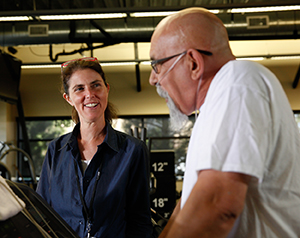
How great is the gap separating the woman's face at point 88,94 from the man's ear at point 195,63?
100cm

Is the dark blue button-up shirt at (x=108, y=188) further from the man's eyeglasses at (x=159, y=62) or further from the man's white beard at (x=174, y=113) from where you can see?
the man's eyeglasses at (x=159, y=62)

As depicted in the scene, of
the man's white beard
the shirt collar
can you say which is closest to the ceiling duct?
the shirt collar

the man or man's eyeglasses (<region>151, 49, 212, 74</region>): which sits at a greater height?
man's eyeglasses (<region>151, 49, 212, 74</region>)

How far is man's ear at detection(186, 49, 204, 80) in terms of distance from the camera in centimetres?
86

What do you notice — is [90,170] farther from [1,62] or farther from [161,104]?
[161,104]

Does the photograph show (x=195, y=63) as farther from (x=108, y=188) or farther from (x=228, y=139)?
(x=108, y=188)

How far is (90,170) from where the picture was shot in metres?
1.61

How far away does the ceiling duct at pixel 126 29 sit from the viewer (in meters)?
7.46

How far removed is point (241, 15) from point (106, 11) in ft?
13.0

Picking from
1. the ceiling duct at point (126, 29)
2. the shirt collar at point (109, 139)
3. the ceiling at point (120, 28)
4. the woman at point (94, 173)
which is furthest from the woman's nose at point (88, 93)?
the ceiling duct at point (126, 29)

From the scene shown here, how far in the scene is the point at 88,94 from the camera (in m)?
1.80

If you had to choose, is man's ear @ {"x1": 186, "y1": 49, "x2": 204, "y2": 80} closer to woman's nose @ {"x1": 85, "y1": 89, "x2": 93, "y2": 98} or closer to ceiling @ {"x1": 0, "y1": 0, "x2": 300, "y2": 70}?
woman's nose @ {"x1": 85, "y1": 89, "x2": 93, "y2": 98}

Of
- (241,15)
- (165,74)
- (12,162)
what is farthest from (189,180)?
(12,162)

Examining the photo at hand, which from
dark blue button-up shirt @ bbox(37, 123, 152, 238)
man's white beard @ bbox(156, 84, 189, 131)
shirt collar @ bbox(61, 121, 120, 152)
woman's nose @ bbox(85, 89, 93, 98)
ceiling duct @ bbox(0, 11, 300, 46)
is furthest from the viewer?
ceiling duct @ bbox(0, 11, 300, 46)
